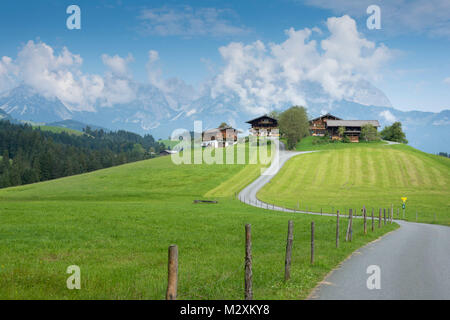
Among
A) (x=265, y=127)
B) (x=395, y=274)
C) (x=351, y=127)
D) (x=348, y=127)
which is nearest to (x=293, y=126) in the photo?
(x=265, y=127)

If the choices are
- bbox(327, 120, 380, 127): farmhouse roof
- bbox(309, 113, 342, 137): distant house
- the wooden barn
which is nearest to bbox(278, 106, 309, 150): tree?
bbox(327, 120, 380, 127): farmhouse roof

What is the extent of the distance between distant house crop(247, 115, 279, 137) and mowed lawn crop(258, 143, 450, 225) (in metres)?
54.0

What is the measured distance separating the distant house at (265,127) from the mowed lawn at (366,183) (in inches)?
2127

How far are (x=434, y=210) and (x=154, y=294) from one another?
61902mm

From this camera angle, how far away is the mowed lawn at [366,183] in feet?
206

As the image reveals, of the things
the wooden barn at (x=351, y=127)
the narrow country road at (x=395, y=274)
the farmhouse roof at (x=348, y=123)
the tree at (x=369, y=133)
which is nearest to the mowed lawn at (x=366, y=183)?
the tree at (x=369, y=133)

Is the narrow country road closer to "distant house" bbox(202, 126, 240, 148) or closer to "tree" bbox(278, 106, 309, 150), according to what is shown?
"tree" bbox(278, 106, 309, 150)

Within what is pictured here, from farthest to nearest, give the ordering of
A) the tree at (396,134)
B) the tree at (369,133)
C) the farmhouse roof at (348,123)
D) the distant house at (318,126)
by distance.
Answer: the distant house at (318,126), the farmhouse roof at (348,123), the tree at (396,134), the tree at (369,133)

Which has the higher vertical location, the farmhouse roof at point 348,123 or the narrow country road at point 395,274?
the farmhouse roof at point 348,123

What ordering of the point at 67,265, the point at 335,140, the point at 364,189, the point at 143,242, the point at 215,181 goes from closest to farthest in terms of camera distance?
1. the point at 67,265
2. the point at 143,242
3. the point at 364,189
4. the point at 215,181
5. the point at 335,140

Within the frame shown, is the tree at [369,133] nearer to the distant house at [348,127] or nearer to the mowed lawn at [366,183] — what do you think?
the distant house at [348,127]
